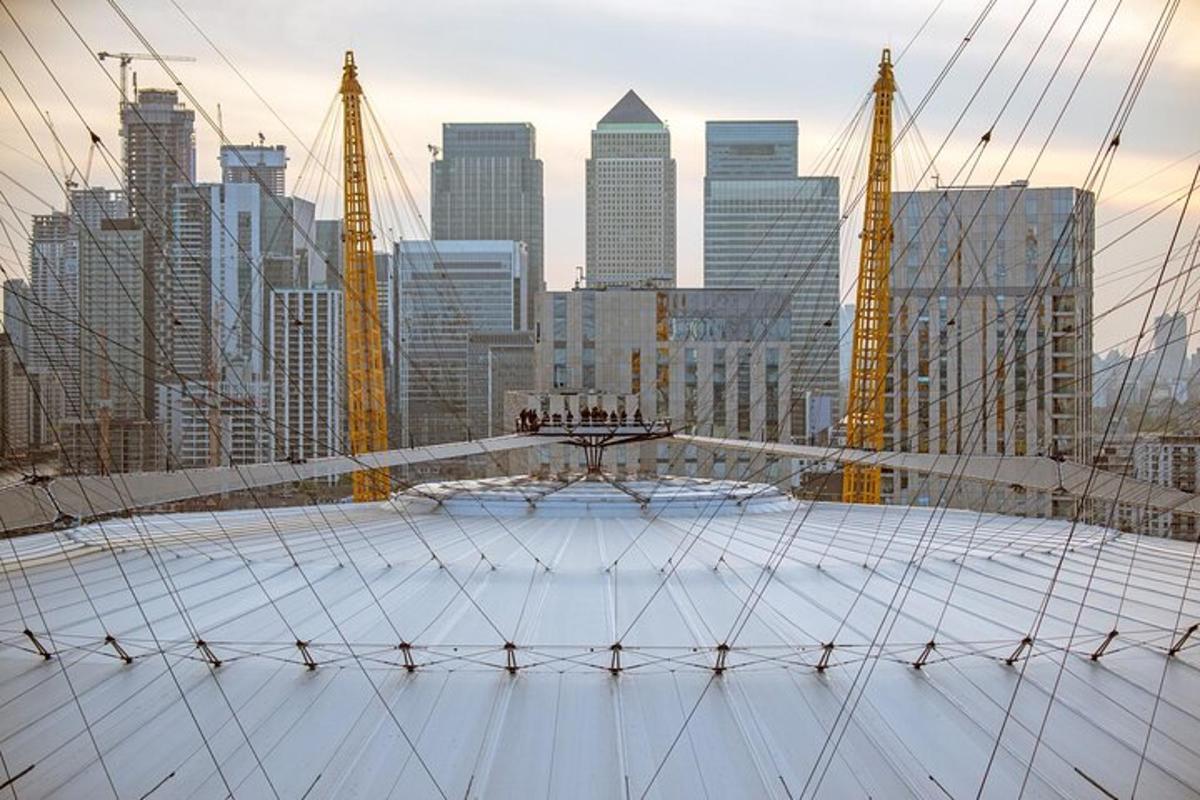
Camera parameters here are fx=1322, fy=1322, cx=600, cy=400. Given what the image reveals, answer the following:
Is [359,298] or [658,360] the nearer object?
[359,298]

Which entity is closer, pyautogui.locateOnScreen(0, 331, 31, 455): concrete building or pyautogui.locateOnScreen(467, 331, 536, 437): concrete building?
pyautogui.locateOnScreen(0, 331, 31, 455): concrete building

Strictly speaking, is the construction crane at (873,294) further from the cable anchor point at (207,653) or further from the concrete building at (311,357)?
the concrete building at (311,357)

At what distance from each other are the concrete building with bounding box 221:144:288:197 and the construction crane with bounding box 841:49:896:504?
9606 cm

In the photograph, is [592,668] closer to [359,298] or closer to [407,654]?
[407,654]

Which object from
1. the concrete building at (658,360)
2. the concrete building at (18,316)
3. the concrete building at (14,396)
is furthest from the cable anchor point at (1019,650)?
the concrete building at (658,360)

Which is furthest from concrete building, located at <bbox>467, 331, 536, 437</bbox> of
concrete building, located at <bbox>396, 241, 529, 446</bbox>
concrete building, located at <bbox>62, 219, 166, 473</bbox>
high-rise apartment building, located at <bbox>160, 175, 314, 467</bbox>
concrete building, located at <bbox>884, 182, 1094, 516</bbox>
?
concrete building, located at <bbox>884, 182, 1094, 516</bbox>

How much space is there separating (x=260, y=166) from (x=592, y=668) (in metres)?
144

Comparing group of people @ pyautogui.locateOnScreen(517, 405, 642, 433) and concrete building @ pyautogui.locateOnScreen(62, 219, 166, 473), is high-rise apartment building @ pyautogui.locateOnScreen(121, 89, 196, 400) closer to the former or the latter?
concrete building @ pyautogui.locateOnScreen(62, 219, 166, 473)

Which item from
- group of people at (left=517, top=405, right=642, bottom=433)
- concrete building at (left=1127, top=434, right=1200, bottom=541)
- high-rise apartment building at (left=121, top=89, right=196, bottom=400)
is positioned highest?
high-rise apartment building at (left=121, top=89, right=196, bottom=400)

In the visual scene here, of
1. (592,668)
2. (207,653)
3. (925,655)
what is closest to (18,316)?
(207,653)

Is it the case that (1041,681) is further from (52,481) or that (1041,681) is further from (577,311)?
(577,311)

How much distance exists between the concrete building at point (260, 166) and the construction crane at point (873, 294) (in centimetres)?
9606

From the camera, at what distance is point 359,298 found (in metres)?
57.0

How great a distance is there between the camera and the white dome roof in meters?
13.3
